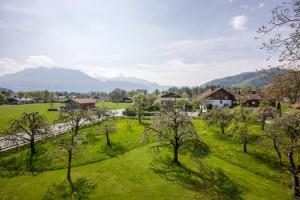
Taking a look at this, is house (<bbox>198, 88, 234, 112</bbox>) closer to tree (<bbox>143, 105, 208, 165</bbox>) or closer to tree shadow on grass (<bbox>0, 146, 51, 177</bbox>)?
tree (<bbox>143, 105, 208, 165</bbox>)

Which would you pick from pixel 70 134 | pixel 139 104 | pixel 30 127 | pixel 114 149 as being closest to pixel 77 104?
pixel 139 104

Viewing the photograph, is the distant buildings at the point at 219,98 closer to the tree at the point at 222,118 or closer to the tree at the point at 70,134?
the tree at the point at 222,118

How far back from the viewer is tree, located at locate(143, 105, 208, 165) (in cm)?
2856

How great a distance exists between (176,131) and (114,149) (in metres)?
11.0

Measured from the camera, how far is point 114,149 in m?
34.0

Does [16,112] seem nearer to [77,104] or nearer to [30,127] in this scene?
[77,104]

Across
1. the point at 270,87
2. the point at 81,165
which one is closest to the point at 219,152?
the point at 81,165

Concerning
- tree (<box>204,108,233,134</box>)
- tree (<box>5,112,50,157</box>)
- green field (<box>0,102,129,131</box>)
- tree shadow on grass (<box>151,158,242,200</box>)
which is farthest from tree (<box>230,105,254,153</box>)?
green field (<box>0,102,129,131</box>)

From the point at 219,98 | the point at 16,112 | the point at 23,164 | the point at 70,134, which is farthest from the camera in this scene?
the point at 16,112

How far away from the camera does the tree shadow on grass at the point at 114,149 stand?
1266 inches

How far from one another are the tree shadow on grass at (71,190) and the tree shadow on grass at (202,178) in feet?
25.7

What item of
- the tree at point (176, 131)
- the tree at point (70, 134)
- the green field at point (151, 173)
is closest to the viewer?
the green field at point (151, 173)

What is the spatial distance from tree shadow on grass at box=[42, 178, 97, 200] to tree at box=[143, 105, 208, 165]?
9.51m

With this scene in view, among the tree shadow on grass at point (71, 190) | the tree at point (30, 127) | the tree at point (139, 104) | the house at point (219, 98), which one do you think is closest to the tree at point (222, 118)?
the tree at point (139, 104)
